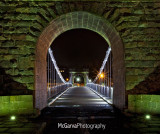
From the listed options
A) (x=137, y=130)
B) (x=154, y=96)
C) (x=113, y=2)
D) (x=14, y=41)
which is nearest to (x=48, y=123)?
(x=137, y=130)

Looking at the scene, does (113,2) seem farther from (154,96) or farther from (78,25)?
(154,96)

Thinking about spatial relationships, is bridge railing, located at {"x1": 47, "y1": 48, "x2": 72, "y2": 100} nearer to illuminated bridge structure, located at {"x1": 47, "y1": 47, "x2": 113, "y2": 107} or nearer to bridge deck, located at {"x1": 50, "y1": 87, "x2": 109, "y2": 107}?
illuminated bridge structure, located at {"x1": 47, "y1": 47, "x2": 113, "y2": 107}

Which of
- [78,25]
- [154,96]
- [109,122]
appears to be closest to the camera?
[109,122]

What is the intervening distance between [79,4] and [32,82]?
10.1 feet

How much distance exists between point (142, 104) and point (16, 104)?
4133 millimetres

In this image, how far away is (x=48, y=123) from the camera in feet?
16.9

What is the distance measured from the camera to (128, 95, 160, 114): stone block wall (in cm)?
584

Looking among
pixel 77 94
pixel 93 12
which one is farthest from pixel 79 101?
pixel 77 94

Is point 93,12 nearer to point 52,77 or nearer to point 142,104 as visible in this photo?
point 142,104

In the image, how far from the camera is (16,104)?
19.1 ft

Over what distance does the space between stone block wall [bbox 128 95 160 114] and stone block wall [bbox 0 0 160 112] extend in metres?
0.22

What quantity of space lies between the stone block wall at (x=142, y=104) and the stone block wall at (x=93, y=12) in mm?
218

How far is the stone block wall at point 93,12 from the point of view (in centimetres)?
599

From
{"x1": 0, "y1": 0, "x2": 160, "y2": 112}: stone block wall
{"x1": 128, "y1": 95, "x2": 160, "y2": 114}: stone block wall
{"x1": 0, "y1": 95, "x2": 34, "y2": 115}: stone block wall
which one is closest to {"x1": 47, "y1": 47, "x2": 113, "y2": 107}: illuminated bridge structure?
{"x1": 0, "y1": 95, "x2": 34, "y2": 115}: stone block wall
